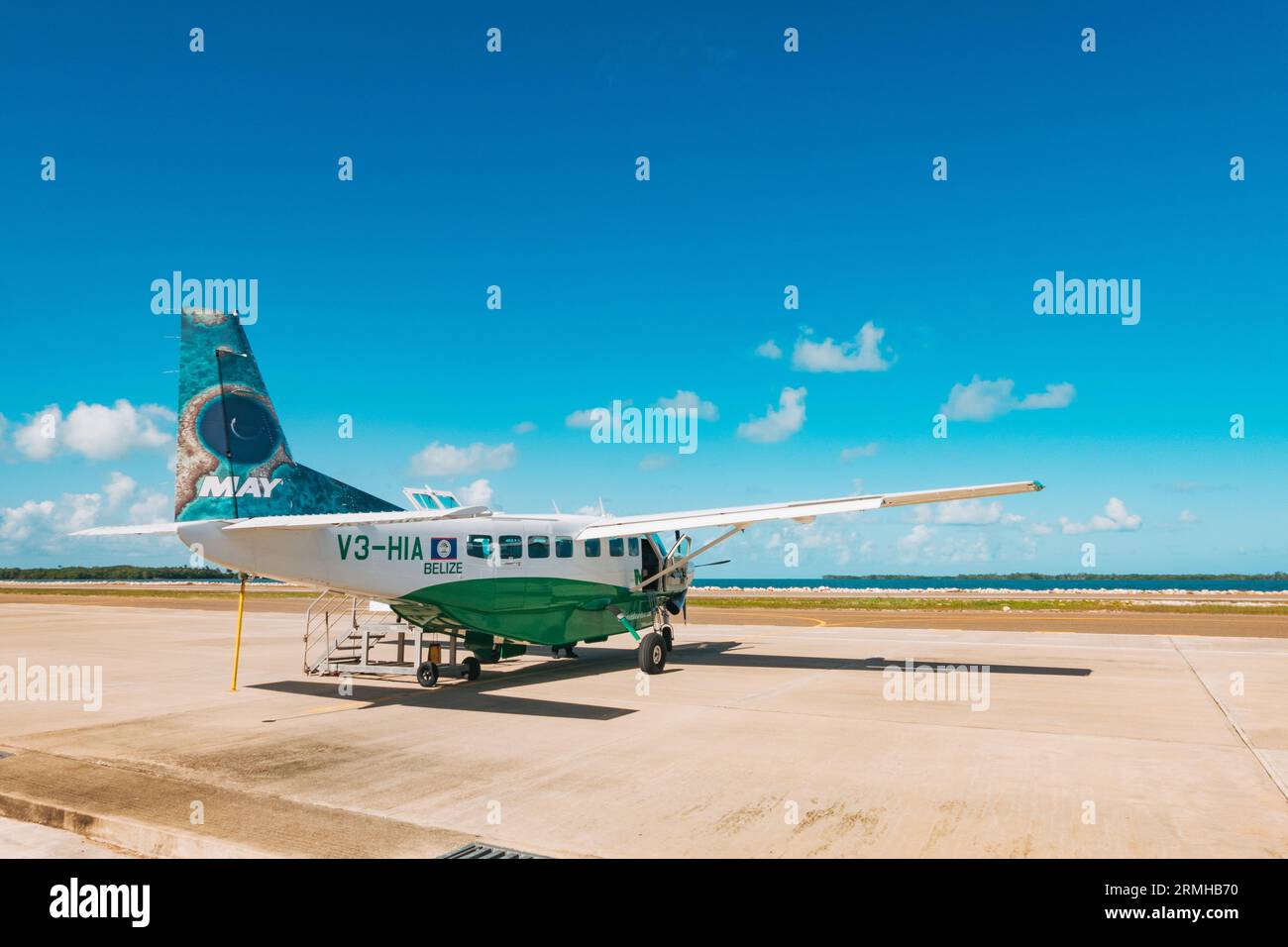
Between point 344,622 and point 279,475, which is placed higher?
point 279,475

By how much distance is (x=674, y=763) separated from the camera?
9023mm

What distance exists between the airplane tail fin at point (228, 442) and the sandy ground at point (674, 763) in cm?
327

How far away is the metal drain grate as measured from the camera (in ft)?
19.7

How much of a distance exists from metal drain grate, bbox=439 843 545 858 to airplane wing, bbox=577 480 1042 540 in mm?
10080

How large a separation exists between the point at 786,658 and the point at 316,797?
13.5 m

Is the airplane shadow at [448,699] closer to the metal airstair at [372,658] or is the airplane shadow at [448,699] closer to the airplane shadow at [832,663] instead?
the metal airstair at [372,658]

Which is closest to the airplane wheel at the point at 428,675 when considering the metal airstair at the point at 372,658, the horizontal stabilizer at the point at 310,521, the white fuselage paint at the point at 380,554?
the metal airstair at the point at 372,658

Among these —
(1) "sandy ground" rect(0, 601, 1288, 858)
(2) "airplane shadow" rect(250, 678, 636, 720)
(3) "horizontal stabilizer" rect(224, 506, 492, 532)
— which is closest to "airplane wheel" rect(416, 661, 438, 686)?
(2) "airplane shadow" rect(250, 678, 636, 720)

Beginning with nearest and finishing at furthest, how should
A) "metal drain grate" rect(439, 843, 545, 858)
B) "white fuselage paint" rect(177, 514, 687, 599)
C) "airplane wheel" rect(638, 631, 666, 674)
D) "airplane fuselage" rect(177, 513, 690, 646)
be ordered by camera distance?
"metal drain grate" rect(439, 843, 545, 858) < "white fuselage paint" rect(177, 514, 687, 599) < "airplane fuselage" rect(177, 513, 690, 646) < "airplane wheel" rect(638, 631, 666, 674)

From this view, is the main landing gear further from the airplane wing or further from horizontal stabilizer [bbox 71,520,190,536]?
horizontal stabilizer [bbox 71,520,190,536]

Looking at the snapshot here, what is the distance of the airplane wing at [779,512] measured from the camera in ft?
47.5
